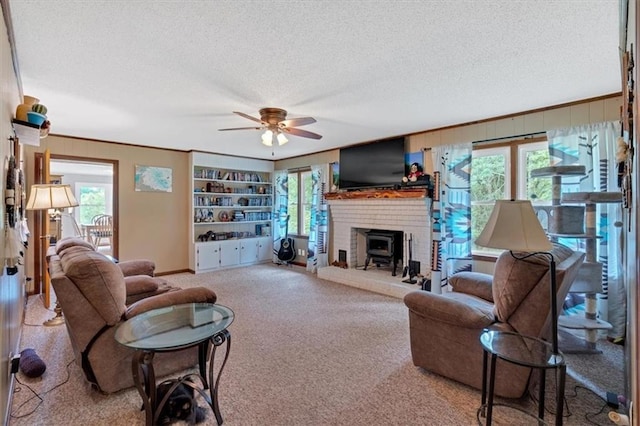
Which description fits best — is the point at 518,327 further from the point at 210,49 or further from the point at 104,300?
the point at 210,49

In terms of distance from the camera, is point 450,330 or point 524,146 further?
point 524,146

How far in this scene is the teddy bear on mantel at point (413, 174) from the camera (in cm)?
468

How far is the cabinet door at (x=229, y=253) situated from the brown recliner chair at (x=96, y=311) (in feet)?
13.7

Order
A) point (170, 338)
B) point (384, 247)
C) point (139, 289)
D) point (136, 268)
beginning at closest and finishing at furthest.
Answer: point (170, 338) → point (139, 289) → point (136, 268) → point (384, 247)

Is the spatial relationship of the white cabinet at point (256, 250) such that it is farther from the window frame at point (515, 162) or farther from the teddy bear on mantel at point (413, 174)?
the window frame at point (515, 162)

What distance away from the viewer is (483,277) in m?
3.01

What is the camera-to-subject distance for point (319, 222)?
616 cm

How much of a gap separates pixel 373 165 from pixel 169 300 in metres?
3.84

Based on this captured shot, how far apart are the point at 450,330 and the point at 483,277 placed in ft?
3.23

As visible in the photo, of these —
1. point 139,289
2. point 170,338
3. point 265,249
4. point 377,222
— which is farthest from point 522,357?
point 265,249

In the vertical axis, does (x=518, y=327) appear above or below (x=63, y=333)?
above

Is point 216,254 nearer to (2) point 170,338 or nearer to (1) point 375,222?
(1) point 375,222

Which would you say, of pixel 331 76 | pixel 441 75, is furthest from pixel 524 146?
pixel 331 76

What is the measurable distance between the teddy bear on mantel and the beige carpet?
1.99 meters
